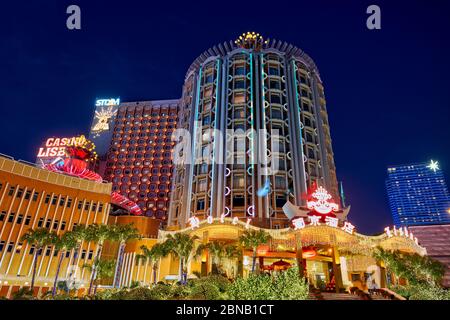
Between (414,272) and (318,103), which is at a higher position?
(318,103)

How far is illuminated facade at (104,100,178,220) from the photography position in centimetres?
10125

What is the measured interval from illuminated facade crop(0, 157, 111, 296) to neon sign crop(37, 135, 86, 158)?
40514 millimetres

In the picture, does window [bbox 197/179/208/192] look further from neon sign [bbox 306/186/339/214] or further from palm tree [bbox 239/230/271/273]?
palm tree [bbox 239/230/271/273]

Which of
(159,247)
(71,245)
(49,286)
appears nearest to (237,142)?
(159,247)

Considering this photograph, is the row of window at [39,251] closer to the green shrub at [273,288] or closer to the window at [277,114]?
the green shrub at [273,288]

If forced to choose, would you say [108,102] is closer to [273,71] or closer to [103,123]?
[103,123]

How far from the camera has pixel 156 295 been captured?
21797 millimetres

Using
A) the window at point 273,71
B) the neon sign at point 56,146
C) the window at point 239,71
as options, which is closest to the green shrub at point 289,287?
the window at point 239,71

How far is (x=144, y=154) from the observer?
359 feet

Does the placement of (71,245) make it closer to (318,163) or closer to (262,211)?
(262,211)

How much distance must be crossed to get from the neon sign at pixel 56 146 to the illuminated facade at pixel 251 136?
3437 centimetres

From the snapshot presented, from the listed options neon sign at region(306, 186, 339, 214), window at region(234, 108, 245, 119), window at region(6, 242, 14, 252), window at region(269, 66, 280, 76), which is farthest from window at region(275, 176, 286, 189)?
window at region(6, 242, 14, 252)
